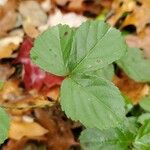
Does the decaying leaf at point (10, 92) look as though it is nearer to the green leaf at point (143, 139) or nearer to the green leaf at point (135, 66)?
the green leaf at point (135, 66)

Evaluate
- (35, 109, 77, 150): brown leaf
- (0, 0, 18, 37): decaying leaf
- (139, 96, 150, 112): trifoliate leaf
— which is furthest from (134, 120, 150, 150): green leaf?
(0, 0, 18, 37): decaying leaf

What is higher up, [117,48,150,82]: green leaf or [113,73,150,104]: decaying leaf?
[117,48,150,82]: green leaf

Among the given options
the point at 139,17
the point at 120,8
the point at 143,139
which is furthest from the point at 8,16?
the point at 143,139

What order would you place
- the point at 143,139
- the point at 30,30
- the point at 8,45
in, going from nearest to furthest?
the point at 143,139 < the point at 8,45 < the point at 30,30

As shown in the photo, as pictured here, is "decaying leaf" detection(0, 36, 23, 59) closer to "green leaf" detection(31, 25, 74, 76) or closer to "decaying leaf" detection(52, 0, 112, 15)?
"decaying leaf" detection(52, 0, 112, 15)

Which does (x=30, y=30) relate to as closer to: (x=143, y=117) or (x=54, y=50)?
(x=143, y=117)

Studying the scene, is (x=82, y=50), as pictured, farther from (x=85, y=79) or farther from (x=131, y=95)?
(x=131, y=95)
